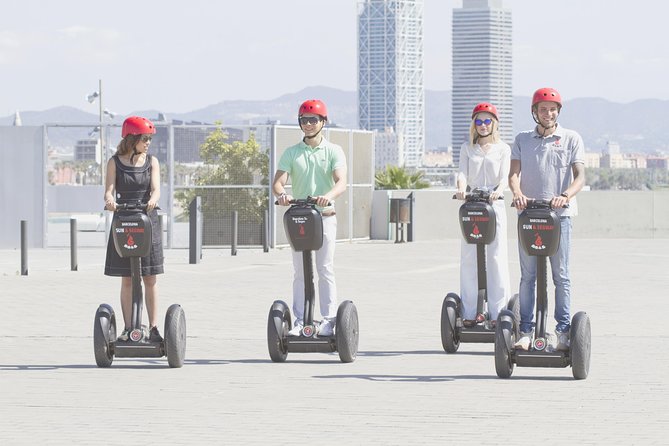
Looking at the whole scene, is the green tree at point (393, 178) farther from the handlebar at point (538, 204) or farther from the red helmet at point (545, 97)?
the handlebar at point (538, 204)

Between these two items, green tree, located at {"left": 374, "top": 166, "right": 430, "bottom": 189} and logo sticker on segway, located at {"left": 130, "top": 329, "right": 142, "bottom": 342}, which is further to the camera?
green tree, located at {"left": 374, "top": 166, "right": 430, "bottom": 189}

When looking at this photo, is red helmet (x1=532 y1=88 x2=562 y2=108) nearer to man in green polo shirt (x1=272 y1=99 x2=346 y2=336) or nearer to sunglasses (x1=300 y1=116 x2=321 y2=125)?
man in green polo shirt (x1=272 y1=99 x2=346 y2=336)

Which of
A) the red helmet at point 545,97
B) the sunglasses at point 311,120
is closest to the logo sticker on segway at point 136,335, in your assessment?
the sunglasses at point 311,120

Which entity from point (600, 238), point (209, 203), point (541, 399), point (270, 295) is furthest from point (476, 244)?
point (600, 238)

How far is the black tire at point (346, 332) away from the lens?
33.7ft

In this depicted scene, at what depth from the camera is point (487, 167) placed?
10.8 metres

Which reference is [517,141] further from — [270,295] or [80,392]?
[270,295]

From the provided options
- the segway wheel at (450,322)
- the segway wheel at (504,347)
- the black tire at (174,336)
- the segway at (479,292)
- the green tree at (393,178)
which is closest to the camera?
the segway wheel at (504,347)

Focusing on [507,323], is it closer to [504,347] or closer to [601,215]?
[504,347]

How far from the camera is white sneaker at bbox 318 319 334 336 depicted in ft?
34.1

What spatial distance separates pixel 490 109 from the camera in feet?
35.3

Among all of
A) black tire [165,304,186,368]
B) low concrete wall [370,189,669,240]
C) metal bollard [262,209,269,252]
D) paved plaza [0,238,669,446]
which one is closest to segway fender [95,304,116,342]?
paved plaza [0,238,669,446]

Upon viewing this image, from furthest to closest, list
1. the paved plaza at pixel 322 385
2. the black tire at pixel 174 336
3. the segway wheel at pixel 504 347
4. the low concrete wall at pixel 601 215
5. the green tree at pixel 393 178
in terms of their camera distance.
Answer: the green tree at pixel 393 178, the low concrete wall at pixel 601 215, the black tire at pixel 174 336, the segway wheel at pixel 504 347, the paved plaza at pixel 322 385

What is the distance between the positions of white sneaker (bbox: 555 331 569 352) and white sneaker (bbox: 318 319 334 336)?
165 centimetres
